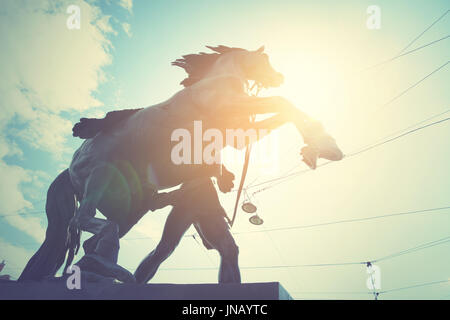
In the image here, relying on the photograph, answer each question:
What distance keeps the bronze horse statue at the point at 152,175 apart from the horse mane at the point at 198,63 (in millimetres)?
Answer: 734

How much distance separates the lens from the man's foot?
2.63 meters

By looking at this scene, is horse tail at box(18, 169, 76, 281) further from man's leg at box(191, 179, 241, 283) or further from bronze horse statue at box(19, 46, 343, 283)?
man's leg at box(191, 179, 241, 283)

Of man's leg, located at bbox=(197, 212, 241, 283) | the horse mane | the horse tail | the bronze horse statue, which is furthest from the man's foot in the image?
the horse mane

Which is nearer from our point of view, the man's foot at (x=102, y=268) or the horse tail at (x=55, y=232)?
the man's foot at (x=102, y=268)

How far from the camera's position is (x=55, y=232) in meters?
3.38

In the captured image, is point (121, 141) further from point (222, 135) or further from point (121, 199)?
point (222, 135)

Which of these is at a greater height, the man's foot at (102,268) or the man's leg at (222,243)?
the man's leg at (222,243)

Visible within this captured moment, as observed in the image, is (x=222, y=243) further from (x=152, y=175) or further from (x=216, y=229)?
(x=152, y=175)

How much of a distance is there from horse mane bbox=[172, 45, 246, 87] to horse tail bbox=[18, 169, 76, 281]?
1.97 meters

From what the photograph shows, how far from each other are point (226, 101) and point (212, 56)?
1250 millimetres

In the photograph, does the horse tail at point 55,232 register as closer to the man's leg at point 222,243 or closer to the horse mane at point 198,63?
the man's leg at point 222,243

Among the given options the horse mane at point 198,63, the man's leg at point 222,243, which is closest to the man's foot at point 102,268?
the man's leg at point 222,243

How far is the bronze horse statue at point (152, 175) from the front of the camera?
10.4 ft
